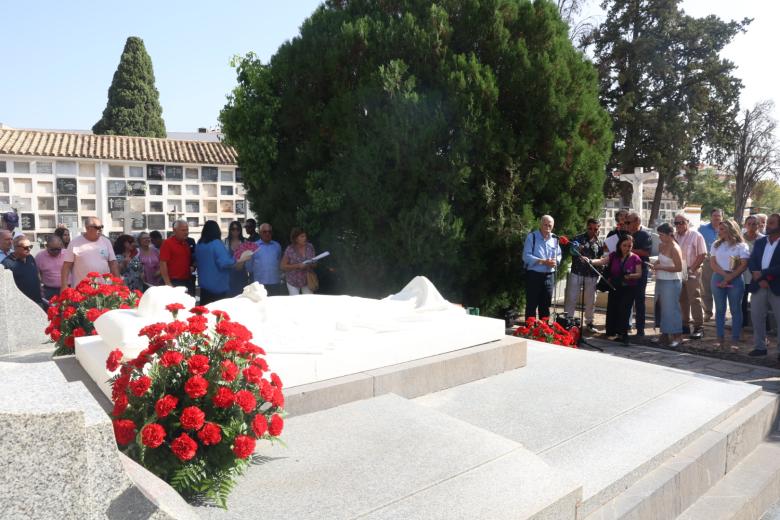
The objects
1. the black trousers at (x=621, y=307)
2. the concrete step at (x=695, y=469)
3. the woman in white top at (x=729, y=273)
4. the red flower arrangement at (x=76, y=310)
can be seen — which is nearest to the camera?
the concrete step at (x=695, y=469)

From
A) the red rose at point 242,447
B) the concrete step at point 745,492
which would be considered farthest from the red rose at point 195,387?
the concrete step at point 745,492

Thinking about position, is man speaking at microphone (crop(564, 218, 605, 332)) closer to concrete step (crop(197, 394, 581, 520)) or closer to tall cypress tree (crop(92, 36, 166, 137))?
concrete step (crop(197, 394, 581, 520))

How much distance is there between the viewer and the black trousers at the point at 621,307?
22.8 ft

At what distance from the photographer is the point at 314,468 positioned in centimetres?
252

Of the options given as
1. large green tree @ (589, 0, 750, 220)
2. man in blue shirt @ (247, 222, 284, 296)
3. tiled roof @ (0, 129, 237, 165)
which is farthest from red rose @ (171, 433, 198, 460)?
large green tree @ (589, 0, 750, 220)

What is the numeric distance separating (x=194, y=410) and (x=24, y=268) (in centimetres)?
489

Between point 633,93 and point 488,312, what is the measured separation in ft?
48.9

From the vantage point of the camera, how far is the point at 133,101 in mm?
28703

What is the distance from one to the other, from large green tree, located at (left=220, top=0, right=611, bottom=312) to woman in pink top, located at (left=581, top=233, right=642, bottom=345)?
742mm

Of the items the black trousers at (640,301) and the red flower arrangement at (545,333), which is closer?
the red flower arrangement at (545,333)

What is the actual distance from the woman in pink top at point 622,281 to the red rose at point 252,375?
520 centimetres

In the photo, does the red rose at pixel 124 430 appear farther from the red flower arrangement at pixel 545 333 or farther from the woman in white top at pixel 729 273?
the woman in white top at pixel 729 273

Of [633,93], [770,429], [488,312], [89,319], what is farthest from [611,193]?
[89,319]

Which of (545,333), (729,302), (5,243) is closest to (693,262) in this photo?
(729,302)
